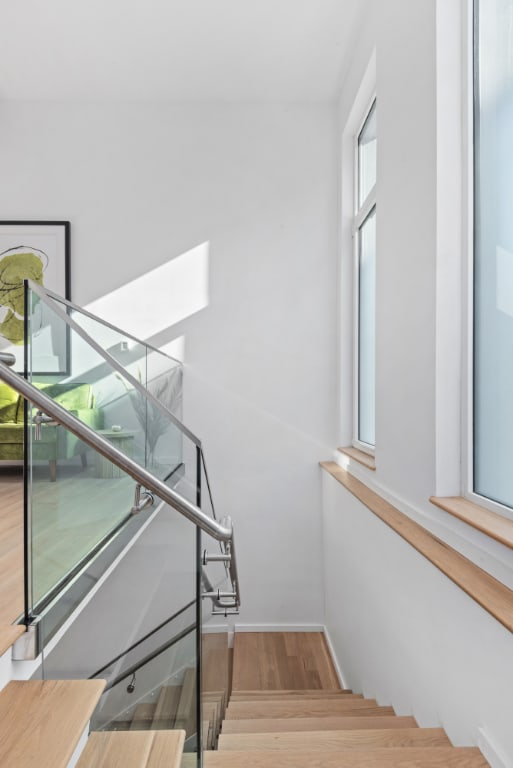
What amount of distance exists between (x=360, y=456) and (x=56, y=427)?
223 cm

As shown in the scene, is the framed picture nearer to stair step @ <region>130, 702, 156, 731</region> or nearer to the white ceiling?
the white ceiling

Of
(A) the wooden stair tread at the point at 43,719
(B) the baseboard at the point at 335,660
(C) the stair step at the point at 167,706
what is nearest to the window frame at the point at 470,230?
(C) the stair step at the point at 167,706

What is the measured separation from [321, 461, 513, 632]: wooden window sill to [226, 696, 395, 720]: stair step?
834 millimetres

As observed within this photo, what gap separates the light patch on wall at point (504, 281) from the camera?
1.64 meters

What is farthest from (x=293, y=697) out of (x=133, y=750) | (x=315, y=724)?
(x=133, y=750)

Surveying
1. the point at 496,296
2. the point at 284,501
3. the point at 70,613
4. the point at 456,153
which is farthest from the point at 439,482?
the point at 284,501

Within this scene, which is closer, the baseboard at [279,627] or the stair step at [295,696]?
the stair step at [295,696]

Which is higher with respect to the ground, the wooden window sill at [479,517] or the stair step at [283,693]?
the wooden window sill at [479,517]

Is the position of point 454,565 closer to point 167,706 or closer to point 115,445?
point 167,706

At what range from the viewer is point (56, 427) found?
1728 millimetres

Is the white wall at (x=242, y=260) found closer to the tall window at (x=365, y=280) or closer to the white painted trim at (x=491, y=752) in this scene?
the tall window at (x=365, y=280)

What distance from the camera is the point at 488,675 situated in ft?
4.82

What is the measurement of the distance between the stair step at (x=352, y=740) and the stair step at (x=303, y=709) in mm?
647

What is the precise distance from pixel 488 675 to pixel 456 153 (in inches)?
66.5
